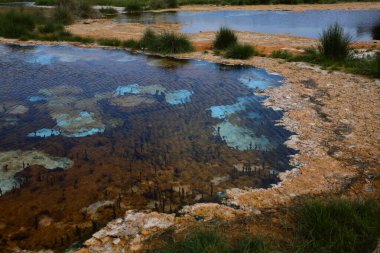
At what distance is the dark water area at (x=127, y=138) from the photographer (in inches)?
181

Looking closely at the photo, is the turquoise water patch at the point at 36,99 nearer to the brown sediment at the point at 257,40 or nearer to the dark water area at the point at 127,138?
the dark water area at the point at 127,138

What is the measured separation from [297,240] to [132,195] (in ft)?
7.38

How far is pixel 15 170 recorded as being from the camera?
17.5 ft

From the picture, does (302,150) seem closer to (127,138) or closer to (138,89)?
(127,138)

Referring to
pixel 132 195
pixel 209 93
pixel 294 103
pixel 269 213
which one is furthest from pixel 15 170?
pixel 294 103

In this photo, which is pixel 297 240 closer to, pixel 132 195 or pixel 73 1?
pixel 132 195

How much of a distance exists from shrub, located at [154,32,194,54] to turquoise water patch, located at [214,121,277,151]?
6877 millimetres

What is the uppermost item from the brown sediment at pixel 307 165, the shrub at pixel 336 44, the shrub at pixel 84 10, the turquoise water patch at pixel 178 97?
the shrub at pixel 84 10

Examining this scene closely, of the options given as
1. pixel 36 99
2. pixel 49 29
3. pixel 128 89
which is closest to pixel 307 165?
pixel 128 89

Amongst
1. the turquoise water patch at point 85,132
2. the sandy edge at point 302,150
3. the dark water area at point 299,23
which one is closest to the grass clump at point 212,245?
the sandy edge at point 302,150

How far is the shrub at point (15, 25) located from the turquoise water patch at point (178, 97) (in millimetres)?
10991

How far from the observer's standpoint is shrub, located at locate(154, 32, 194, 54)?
13096mm

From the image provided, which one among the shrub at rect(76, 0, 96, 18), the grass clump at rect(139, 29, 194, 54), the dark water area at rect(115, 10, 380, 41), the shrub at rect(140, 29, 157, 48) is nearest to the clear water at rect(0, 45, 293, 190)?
the grass clump at rect(139, 29, 194, 54)

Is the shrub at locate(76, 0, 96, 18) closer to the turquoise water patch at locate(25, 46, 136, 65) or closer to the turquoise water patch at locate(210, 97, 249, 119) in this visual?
the turquoise water patch at locate(25, 46, 136, 65)
